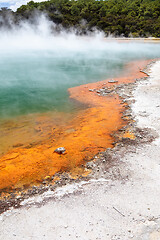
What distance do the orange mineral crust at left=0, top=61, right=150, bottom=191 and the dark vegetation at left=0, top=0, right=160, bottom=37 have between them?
49.7 m

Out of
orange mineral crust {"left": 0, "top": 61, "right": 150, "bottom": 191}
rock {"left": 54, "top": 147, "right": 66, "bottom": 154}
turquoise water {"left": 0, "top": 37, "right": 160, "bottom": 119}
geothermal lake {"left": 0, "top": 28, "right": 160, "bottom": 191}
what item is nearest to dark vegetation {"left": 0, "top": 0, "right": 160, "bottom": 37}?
turquoise water {"left": 0, "top": 37, "right": 160, "bottom": 119}

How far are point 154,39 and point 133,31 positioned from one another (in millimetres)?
8433

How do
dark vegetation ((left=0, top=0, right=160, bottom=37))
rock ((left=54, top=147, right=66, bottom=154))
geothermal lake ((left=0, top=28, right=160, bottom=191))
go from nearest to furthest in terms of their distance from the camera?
geothermal lake ((left=0, top=28, right=160, bottom=191))
rock ((left=54, top=147, right=66, bottom=154))
dark vegetation ((left=0, top=0, right=160, bottom=37))

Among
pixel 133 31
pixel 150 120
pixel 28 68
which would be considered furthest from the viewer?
pixel 133 31

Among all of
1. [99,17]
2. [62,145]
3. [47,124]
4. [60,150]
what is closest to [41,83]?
[47,124]

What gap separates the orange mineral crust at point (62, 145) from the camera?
5.55 metres

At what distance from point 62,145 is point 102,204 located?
2.91 m

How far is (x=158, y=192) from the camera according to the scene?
4.63 metres

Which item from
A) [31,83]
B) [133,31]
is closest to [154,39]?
[133,31]

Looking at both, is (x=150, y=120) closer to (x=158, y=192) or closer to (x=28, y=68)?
(x=158, y=192)

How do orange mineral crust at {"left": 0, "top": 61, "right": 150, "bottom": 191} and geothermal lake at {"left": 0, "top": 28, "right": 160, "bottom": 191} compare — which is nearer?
orange mineral crust at {"left": 0, "top": 61, "right": 150, "bottom": 191}

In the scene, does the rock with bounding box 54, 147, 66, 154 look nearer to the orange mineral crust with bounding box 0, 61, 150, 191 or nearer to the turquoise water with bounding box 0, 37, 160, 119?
the orange mineral crust with bounding box 0, 61, 150, 191

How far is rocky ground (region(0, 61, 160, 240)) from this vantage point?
12.5 feet

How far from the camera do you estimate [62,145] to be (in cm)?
690
